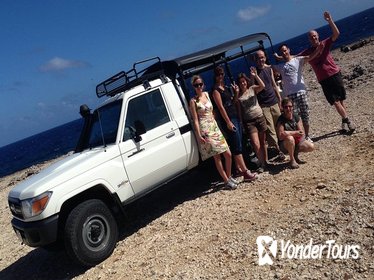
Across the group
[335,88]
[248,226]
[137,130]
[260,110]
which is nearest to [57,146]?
[335,88]

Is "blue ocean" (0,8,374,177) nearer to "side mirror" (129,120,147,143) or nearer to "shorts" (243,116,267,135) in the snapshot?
"shorts" (243,116,267,135)

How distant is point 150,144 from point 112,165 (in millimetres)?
777

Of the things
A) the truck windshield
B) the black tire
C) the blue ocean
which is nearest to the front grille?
the black tire

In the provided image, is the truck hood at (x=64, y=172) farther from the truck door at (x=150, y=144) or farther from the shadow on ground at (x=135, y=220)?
the shadow on ground at (x=135, y=220)

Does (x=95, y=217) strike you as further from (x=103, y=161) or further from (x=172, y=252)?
(x=172, y=252)

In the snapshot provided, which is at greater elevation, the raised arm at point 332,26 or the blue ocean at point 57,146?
the raised arm at point 332,26

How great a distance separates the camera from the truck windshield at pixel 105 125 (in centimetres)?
661

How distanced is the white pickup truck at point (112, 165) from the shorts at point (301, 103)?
5.90 feet

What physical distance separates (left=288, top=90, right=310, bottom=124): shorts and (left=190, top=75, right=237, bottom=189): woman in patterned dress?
6.29ft

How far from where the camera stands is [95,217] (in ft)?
19.9

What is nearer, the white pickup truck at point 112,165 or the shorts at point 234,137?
the white pickup truck at point 112,165

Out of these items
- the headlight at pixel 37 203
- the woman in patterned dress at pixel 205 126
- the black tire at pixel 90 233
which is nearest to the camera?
the headlight at pixel 37 203
